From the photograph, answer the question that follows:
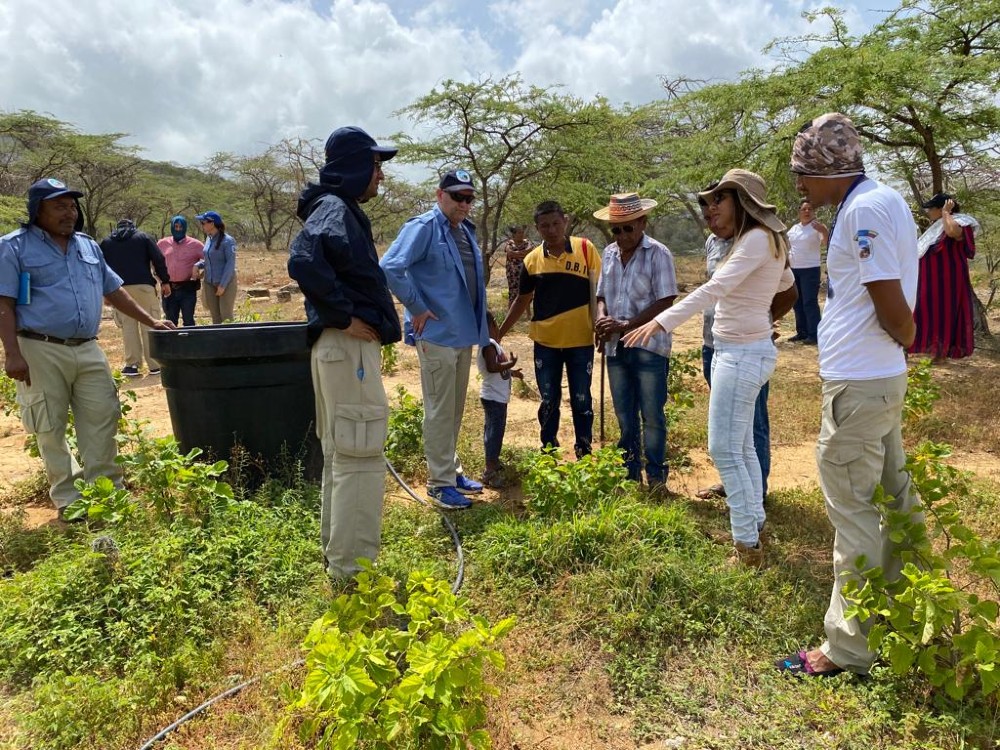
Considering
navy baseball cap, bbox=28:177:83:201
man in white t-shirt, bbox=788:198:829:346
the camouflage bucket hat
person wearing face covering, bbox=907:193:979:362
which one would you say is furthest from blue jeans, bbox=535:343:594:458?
person wearing face covering, bbox=907:193:979:362

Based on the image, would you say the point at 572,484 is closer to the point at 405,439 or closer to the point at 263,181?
the point at 405,439

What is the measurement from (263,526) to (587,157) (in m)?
12.6

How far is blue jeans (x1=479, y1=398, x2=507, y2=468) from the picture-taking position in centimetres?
443

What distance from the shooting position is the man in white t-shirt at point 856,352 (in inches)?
86.7

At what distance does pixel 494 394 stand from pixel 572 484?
108 cm

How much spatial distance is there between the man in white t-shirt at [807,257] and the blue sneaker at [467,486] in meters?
4.66

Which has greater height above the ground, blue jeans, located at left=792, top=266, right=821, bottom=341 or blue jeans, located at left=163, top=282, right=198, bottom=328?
blue jeans, located at left=163, top=282, right=198, bottom=328

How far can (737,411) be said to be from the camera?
2.99 m

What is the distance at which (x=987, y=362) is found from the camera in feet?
27.0

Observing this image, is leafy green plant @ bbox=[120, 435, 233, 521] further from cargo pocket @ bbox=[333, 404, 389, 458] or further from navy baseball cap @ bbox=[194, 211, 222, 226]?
navy baseball cap @ bbox=[194, 211, 222, 226]

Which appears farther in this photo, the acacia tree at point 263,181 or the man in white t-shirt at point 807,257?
the acacia tree at point 263,181

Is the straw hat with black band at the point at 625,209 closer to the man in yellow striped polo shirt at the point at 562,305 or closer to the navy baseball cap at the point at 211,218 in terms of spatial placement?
the man in yellow striped polo shirt at the point at 562,305

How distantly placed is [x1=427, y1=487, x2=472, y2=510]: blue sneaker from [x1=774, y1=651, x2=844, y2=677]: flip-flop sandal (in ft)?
6.39

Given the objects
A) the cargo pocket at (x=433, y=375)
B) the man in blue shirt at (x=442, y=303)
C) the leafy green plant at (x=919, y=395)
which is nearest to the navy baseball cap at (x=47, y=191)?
the man in blue shirt at (x=442, y=303)
